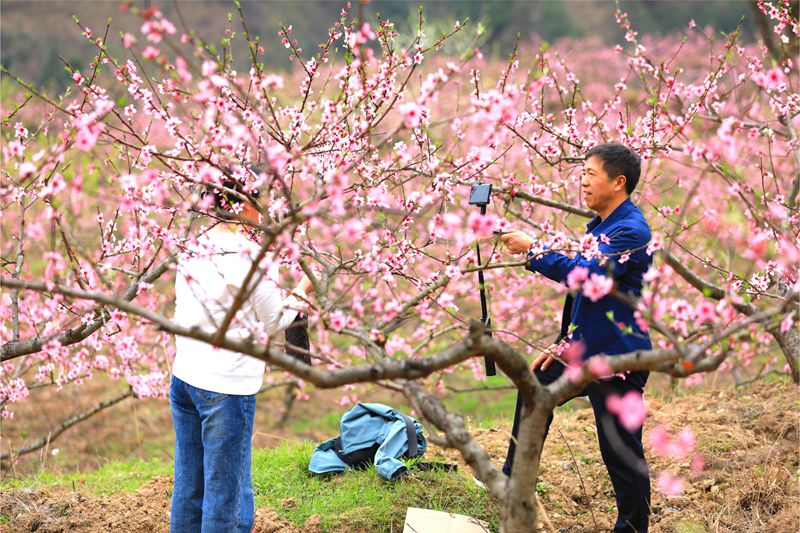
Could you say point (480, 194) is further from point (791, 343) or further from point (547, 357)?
point (791, 343)

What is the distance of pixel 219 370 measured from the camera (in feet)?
10.3

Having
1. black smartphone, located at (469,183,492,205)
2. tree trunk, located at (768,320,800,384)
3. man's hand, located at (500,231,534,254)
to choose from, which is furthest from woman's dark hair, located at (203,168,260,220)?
tree trunk, located at (768,320,800,384)

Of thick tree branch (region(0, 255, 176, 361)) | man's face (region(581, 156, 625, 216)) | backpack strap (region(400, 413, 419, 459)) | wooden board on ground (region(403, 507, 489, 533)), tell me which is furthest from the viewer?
backpack strap (region(400, 413, 419, 459))

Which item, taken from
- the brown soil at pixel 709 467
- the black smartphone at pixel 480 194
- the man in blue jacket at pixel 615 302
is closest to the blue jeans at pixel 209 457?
the black smartphone at pixel 480 194

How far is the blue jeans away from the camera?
10.4 feet

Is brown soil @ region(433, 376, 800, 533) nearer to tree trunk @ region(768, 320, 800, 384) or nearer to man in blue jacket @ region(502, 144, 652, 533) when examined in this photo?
tree trunk @ region(768, 320, 800, 384)

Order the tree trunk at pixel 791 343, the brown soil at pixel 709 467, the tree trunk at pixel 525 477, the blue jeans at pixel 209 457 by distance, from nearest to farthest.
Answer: the tree trunk at pixel 525 477 → the blue jeans at pixel 209 457 → the brown soil at pixel 709 467 → the tree trunk at pixel 791 343

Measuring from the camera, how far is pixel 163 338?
7.93m

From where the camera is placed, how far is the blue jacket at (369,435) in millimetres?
4461

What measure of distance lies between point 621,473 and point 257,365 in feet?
5.61

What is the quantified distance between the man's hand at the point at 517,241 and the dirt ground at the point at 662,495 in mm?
1362

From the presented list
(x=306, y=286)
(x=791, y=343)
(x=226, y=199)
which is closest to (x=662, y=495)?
(x=791, y=343)

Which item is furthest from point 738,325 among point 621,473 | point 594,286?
point 621,473

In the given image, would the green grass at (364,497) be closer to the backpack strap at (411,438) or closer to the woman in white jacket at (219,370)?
the backpack strap at (411,438)
